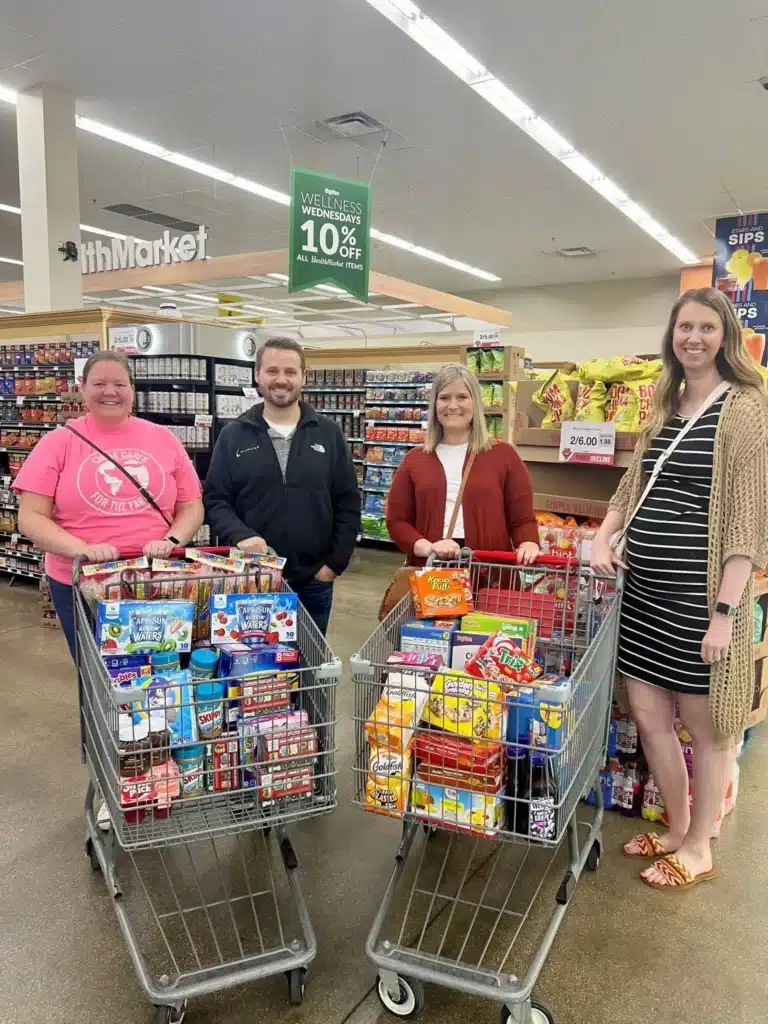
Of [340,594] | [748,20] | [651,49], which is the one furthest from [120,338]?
[748,20]

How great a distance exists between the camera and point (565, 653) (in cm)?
246

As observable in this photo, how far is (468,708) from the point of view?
1790mm

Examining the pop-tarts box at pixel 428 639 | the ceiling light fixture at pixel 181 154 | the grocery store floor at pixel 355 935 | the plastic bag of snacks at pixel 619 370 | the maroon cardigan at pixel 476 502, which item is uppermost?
the ceiling light fixture at pixel 181 154

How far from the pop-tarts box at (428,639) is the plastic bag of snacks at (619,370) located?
1.83m

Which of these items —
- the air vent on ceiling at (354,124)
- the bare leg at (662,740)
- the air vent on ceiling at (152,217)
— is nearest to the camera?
the bare leg at (662,740)

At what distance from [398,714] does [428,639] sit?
37 centimetres

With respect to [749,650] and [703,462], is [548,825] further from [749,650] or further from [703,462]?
[703,462]

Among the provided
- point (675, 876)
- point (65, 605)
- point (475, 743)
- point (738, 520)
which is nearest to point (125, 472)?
point (65, 605)

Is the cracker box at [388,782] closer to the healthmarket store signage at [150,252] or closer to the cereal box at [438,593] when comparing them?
the cereal box at [438,593]

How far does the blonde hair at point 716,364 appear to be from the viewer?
2.30m

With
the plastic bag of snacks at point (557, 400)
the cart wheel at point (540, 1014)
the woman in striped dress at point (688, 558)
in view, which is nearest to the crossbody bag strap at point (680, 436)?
the woman in striped dress at point (688, 558)

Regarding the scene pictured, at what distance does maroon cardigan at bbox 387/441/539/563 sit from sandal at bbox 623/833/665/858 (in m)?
1.16

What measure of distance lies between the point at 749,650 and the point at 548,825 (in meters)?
1.02

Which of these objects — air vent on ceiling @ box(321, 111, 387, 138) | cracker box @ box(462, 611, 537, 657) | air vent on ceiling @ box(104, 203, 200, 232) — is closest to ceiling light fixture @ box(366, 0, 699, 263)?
air vent on ceiling @ box(321, 111, 387, 138)
